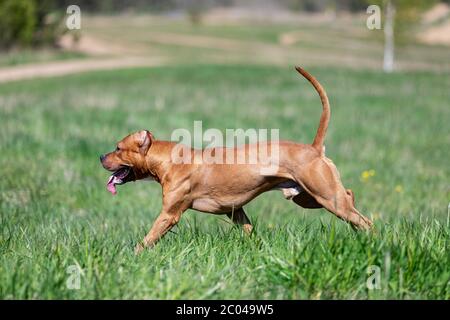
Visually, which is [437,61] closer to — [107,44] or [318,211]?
[107,44]

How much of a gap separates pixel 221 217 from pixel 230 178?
8.31 feet

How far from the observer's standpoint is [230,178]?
5.30 metres

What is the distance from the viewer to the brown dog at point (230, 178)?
201 inches

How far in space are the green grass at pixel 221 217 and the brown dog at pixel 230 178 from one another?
177mm

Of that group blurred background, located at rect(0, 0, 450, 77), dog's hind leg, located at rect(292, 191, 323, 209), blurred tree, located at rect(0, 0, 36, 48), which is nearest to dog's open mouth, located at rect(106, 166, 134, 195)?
dog's hind leg, located at rect(292, 191, 323, 209)

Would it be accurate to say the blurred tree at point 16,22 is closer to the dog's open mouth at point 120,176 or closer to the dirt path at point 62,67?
the dirt path at point 62,67

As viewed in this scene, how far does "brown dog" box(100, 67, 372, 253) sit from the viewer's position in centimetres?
511

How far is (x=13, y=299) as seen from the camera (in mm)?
4059

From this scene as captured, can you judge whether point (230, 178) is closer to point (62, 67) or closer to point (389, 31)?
point (62, 67)

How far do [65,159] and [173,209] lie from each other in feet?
22.2

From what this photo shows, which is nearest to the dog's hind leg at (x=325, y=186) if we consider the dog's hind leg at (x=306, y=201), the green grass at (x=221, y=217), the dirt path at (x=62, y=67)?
the green grass at (x=221, y=217)

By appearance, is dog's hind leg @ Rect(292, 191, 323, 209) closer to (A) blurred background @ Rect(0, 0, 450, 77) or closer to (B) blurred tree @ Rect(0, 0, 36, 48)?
(A) blurred background @ Rect(0, 0, 450, 77)

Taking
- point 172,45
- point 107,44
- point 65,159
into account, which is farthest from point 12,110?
point 172,45

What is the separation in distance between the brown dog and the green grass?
177 millimetres
